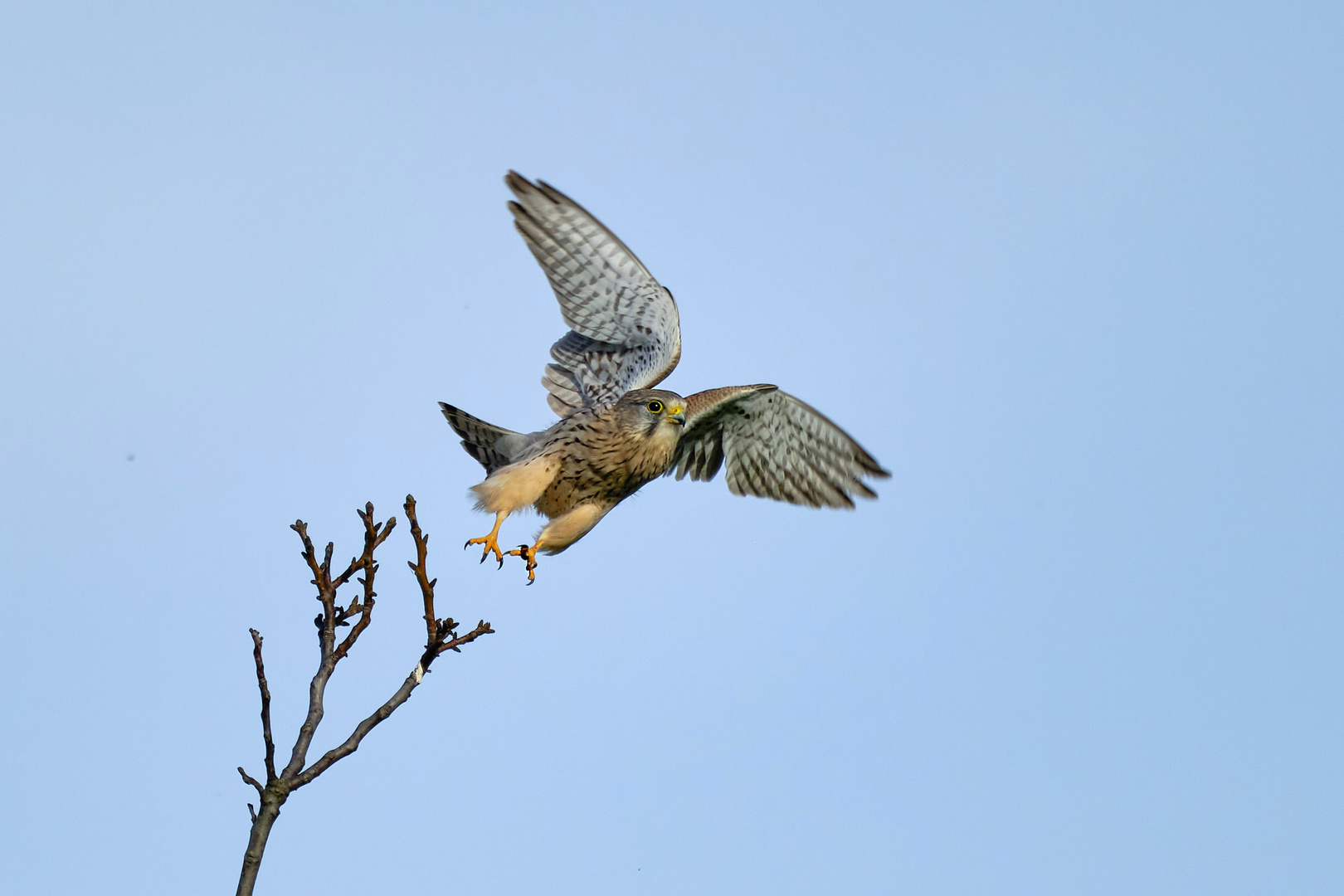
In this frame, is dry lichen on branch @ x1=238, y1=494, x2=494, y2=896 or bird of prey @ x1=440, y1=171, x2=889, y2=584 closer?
dry lichen on branch @ x1=238, y1=494, x2=494, y2=896

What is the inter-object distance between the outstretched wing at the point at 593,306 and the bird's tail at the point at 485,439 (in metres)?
0.42

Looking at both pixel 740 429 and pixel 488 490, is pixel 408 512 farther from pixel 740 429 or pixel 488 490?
pixel 740 429

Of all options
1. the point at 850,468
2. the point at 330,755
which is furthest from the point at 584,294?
the point at 330,755

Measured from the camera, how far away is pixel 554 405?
6797 mm

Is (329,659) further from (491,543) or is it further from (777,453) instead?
(777,453)

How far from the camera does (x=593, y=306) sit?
641 cm

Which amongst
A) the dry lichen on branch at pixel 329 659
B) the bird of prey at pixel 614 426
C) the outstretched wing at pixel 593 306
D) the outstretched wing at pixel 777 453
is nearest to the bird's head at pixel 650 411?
the bird of prey at pixel 614 426

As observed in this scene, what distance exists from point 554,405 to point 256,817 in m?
4.05

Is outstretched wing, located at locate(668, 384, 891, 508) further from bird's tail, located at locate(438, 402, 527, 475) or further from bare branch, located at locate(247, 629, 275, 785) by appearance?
bare branch, located at locate(247, 629, 275, 785)

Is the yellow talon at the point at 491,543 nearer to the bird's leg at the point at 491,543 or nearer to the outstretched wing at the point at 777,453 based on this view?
the bird's leg at the point at 491,543

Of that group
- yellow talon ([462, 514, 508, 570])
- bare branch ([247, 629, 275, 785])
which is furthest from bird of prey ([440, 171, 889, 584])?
bare branch ([247, 629, 275, 785])

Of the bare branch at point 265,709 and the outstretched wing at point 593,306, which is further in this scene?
the outstretched wing at point 593,306

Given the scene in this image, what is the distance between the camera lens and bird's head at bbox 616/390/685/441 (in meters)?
6.00

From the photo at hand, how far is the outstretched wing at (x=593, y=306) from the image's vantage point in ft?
20.1
